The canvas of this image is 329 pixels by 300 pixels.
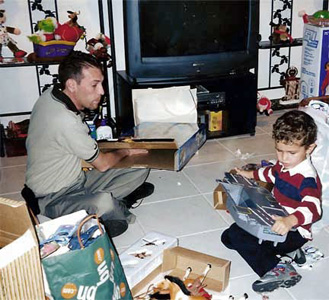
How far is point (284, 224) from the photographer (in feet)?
6.81

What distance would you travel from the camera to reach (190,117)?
129 inches

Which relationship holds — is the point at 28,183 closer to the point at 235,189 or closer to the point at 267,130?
the point at 235,189

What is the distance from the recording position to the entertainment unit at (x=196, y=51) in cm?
340

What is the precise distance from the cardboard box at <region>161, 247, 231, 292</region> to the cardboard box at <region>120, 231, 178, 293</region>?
4 cm

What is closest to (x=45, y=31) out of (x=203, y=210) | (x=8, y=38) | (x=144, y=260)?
(x=8, y=38)

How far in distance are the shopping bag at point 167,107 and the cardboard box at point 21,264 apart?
5.46ft

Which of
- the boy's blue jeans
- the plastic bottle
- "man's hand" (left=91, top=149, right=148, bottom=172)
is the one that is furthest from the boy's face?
the plastic bottle

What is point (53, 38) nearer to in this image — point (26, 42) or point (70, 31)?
point (70, 31)

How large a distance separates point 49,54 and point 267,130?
5.63ft

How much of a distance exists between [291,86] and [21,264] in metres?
3.30

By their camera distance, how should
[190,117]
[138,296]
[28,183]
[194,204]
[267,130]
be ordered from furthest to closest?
[267,130] → [190,117] → [194,204] → [28,183] → [138,296]

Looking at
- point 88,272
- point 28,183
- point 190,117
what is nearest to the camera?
point 88,272

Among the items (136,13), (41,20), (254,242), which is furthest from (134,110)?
(254,242)

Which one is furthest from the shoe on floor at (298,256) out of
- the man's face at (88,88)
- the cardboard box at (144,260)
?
the man's face at (88,88)
